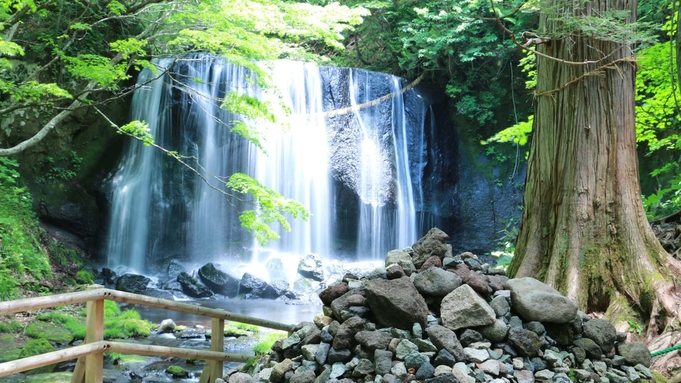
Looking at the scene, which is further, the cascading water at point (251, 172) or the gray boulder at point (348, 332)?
the cascading water at point (251, 172)

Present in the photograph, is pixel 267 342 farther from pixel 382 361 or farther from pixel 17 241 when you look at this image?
pixel 17 241

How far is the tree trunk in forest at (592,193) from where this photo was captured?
4.05 meters

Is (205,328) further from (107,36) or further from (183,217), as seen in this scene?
(107,36)

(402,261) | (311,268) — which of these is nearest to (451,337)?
(402,261)

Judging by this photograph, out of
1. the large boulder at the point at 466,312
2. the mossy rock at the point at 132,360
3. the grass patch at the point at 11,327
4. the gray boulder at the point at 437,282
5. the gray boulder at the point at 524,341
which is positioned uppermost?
the gray boulder at the point at 437,282

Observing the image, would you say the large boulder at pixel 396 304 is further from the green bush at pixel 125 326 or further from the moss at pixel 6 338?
the moss at pixel 6 338

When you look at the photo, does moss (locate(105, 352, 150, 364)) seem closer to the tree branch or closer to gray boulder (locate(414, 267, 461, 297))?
gray boulder (locate(414, 267, 461, 297))

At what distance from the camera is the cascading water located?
1423cm

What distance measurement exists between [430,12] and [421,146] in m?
3.95

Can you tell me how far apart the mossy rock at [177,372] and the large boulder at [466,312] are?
4175 mm

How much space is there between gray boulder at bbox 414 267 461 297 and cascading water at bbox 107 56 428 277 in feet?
36.2

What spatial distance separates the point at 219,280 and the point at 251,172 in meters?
3.22

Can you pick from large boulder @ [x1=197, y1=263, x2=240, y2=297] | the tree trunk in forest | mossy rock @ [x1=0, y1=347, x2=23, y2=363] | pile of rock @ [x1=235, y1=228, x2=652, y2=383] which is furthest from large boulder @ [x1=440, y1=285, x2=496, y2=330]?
large boulder @ [x1=197, y1=263, x2=240, y2=297]

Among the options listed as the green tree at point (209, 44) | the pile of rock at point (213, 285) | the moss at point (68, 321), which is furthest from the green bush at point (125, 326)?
the pile of rock at point (213, 285)
